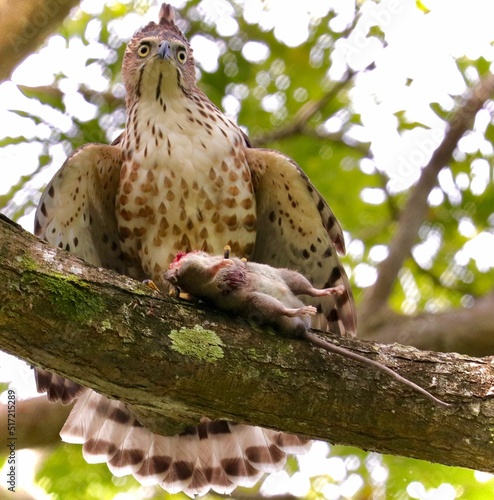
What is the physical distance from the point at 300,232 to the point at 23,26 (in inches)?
82.3

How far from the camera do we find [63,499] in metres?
5.61

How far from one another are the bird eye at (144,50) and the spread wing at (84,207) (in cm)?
67

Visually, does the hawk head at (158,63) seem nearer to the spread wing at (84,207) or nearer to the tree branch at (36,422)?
the spread wing at (84,207)

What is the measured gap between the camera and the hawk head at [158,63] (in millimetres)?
5398

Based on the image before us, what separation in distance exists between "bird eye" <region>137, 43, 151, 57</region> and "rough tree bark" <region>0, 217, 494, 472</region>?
7.67ft

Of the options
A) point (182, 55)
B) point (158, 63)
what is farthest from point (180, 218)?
point (182, 55)

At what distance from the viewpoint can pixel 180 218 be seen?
5.13 meters

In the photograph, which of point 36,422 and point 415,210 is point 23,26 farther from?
point 415,210

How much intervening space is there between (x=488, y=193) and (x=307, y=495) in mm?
2676

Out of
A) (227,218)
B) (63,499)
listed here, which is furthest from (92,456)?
(227,218)

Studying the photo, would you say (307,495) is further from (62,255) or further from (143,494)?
(62,255)

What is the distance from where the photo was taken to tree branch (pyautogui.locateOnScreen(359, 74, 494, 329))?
6199mm

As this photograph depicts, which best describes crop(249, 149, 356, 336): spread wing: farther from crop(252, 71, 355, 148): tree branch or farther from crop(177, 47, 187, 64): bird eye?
crop(252, 71, 355, 148): tree branch

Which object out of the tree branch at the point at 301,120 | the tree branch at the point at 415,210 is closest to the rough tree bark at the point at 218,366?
the tree branch at the point at 415,210
